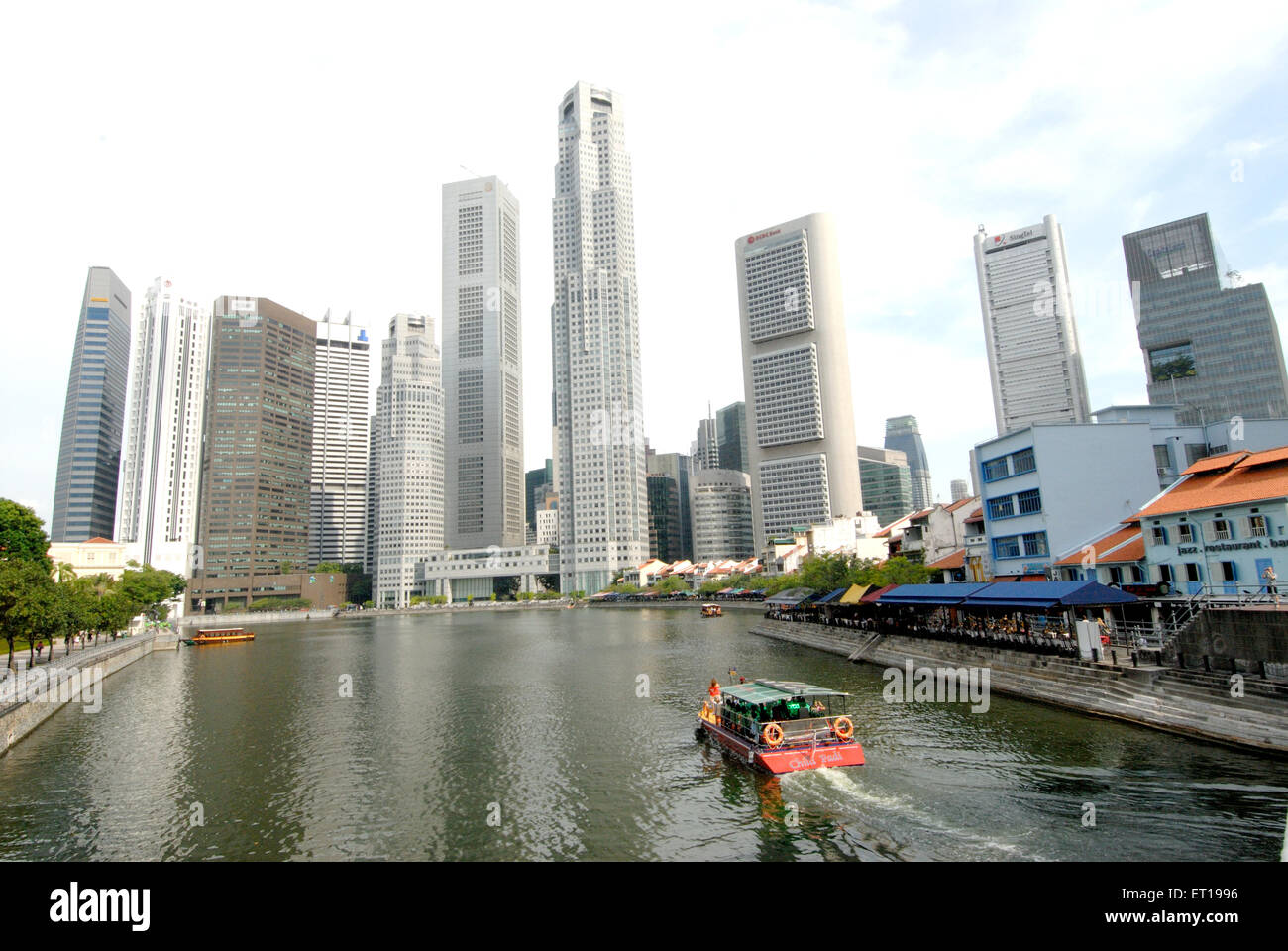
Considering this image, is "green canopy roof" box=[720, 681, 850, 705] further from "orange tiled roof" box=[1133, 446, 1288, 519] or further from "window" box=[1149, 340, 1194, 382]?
"window" box=[1149, 340, 1194, 382]

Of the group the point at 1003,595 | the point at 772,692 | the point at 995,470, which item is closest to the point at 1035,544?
the point at 995,470

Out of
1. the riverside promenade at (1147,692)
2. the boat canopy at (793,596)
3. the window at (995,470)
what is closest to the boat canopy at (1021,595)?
the riverside promenade at (1147,692)

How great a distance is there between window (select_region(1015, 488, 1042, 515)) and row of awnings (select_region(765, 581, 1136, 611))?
9459mm

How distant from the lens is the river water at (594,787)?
20547 mm

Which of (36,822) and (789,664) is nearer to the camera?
(36,822)

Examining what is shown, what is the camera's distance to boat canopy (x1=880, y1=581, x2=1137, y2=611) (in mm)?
37531

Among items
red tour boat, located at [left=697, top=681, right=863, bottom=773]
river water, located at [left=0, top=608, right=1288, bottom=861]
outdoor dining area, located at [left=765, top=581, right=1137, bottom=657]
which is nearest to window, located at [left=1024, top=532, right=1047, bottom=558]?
outdoor dining area, located at [left=765, top=581, right=1137, bottom=657]

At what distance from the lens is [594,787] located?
27.2 m

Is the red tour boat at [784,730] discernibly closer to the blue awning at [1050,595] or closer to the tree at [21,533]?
the blue awning at [1050,595]

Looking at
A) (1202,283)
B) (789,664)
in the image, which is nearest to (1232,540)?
(789,664)

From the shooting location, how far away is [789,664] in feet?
187

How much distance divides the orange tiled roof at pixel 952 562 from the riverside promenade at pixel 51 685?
73592 millimetres
